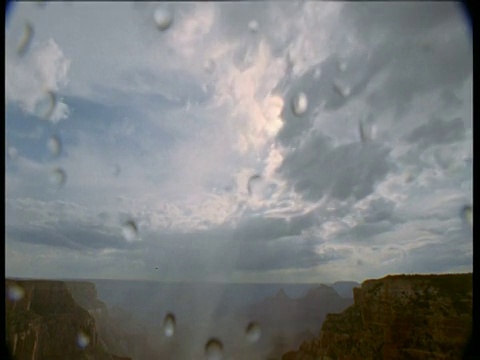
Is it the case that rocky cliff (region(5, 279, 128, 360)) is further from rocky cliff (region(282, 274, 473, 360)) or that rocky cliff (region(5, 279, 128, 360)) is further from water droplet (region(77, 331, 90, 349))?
rocky cliff (region(282, 274, 473, 360))

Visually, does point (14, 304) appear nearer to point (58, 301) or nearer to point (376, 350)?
point (58, 301)

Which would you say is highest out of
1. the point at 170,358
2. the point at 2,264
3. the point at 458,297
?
the point at 2,264

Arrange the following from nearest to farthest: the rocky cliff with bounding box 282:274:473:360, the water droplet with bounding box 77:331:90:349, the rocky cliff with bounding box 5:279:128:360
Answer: the rocky cliff with bounding box 282:274:473:360 → the rocky cliff with bounding box 5:279:128:360 → the water droplet with bounding box 77:331:90:349

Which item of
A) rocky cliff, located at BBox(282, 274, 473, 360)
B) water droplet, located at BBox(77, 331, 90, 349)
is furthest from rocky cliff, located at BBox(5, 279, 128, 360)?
rocky cliff, located at BBox(282, 274, 473, 360)

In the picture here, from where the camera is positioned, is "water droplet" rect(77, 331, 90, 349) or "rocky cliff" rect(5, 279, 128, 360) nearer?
"rocky cliff" rect(5, 279, 128, 360)

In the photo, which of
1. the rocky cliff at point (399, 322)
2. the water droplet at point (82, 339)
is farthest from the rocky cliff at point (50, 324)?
the rocky cliff at point (399, 322)

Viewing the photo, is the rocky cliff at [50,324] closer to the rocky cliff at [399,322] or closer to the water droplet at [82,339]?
the water droplet at [82,339]

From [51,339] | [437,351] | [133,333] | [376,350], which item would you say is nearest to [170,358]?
[133,333]
